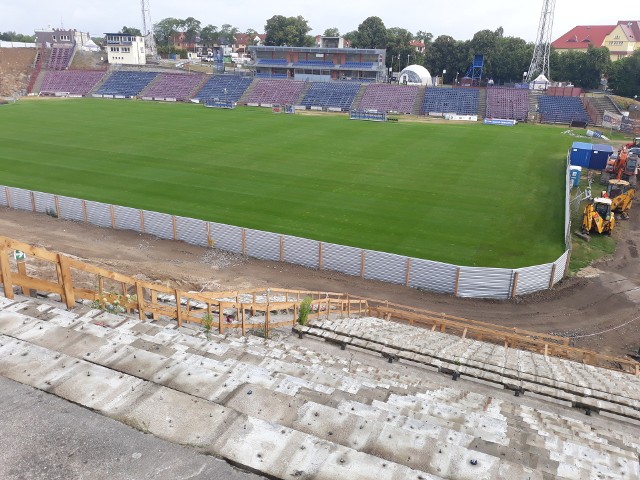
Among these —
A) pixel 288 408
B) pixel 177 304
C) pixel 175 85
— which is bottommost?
pixel 177 304

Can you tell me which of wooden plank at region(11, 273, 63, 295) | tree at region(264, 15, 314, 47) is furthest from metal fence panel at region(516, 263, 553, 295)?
tree at region(264, 15, 314, 47)

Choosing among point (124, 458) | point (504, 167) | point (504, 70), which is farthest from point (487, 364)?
point (504, 70)

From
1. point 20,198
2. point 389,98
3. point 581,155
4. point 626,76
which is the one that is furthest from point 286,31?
point 20,198

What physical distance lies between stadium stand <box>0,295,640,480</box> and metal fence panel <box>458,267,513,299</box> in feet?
41.0

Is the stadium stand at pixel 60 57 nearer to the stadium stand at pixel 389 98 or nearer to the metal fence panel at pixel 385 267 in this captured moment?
the stadium stand at pixel 389 98

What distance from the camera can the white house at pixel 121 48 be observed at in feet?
383

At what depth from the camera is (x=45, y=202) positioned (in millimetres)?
34094

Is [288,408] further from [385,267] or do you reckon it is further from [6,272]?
[385,267]

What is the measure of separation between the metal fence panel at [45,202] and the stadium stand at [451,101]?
64.3m

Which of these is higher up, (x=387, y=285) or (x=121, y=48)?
(x=121, y=48)

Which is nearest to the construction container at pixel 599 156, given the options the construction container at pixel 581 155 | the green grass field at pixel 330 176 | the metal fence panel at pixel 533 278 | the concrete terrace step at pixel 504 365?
the construction container at pixel 581 155

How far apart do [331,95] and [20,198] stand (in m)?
67.2

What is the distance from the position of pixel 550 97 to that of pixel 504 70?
36712 millimetres

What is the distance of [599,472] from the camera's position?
25.4ft
